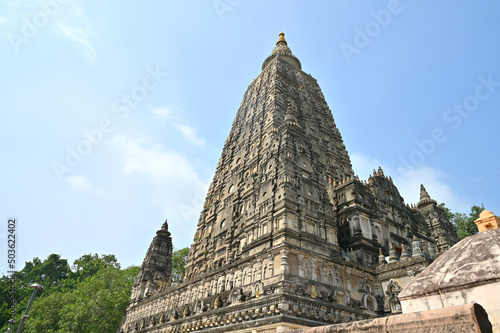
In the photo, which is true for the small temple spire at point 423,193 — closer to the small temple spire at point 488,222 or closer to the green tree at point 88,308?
the green tree at point 88,308

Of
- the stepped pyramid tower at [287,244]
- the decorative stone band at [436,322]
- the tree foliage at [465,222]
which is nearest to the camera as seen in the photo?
the decorative stone band at [436,322]

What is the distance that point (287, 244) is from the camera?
1620cm

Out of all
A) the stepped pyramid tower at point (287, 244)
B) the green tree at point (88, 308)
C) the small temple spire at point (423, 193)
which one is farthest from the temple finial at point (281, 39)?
the green tree at point (88, 308)

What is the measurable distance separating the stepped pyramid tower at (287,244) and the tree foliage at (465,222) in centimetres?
319

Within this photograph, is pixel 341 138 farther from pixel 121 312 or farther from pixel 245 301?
pixel 121 312

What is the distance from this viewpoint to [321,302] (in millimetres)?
15625

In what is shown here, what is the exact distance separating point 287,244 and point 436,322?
44.2ft

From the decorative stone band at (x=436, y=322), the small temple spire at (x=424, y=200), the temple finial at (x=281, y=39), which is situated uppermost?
the temple finial at (x=281, y=39)

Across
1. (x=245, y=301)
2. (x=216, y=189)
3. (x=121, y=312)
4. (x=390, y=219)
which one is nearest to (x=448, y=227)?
(x=390, y=219)

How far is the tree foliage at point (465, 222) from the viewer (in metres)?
37.1

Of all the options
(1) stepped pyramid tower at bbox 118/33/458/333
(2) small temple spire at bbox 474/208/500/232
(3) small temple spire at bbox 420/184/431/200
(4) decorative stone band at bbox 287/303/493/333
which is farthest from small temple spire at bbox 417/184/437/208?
(4) decorative stone band at bbox 287/303/493/333

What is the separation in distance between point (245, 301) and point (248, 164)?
1579 cm

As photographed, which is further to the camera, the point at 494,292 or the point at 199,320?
the point at 199,320

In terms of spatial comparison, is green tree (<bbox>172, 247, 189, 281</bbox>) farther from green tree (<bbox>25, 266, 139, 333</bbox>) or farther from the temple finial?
the temple finial
